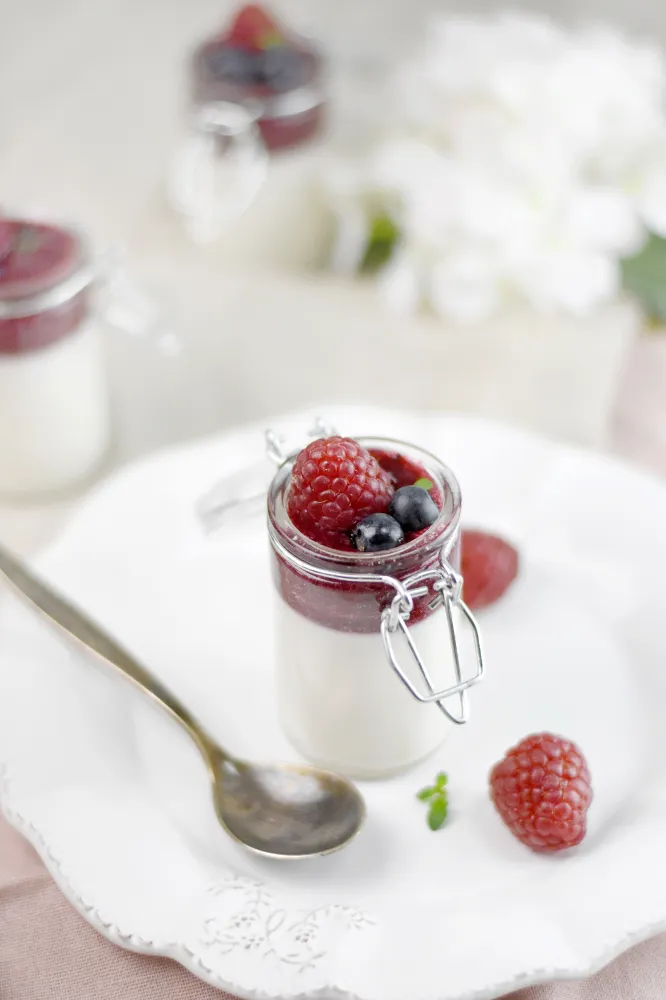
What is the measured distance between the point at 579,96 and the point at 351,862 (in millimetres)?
1455

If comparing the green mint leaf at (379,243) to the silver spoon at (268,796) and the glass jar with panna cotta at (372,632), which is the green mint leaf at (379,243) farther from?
the silver spoon at (268,796)

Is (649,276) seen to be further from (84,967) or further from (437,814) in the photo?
(84,967)

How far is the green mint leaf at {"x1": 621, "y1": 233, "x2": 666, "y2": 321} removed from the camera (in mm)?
1996

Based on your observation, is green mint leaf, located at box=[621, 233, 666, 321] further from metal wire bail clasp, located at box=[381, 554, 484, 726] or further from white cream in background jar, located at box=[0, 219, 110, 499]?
A: metal wire bail clasp, located at box=[381, 554, 484, 726]

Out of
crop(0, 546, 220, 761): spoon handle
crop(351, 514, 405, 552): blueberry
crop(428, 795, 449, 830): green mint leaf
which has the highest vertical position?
crop(351, 514, 405, 552): blueberry

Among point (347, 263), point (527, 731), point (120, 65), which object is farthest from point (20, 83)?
point (527, 731)

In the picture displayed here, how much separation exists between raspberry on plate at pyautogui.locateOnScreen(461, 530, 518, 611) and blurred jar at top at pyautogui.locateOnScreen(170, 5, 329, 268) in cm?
98

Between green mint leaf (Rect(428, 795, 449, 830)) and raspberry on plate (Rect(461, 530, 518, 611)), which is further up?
raspberry on plate (Rect(461, 530, 518, 611))

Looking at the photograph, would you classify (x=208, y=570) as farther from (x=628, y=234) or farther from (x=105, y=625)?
(x=628, y=234)

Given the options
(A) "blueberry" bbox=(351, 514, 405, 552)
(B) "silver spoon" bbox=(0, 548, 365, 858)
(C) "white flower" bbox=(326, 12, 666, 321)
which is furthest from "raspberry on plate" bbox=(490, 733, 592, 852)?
(C) "white flower" bbox=(326, 12, 666, 321)

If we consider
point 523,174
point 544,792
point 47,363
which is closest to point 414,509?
point 544,792

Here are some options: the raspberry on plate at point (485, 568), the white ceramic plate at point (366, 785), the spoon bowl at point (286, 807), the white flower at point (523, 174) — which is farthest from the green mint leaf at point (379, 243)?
the spoon bowl at point (286, 807)

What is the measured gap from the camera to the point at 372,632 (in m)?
1.05

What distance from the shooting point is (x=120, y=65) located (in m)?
2.88
